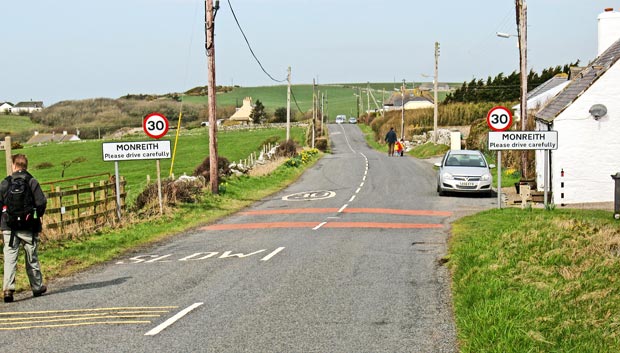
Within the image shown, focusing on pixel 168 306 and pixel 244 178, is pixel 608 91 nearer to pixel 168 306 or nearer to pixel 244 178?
pixel 244 178

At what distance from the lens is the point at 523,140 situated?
830 inches

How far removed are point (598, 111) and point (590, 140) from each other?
39.6 inches

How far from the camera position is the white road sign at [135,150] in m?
19.8

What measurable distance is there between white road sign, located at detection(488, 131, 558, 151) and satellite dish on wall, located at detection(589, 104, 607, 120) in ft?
16.3

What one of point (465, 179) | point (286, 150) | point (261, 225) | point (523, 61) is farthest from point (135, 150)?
point (286, 150)

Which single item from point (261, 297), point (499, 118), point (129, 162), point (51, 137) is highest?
point (499, 118)

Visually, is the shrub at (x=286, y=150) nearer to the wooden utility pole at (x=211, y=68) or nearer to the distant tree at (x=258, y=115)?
the wooden utility pole at (x=211, y=68)

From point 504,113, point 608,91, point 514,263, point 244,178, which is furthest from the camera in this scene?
point 244,178

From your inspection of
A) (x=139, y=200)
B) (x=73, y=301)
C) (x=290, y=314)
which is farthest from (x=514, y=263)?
(x=139, y=200)

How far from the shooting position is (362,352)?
7.28 meters

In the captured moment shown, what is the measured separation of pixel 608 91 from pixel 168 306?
20.0 m

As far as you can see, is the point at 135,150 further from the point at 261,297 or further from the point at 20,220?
the point at 261,297

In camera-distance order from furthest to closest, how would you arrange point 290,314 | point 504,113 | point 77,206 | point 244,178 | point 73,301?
point 244,178
point 504,113
point 77,206
point 73,301
point 290,314

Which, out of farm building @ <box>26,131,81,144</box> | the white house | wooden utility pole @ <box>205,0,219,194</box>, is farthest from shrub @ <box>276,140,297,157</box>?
farm building @ <box>26,131,81,144</box>
